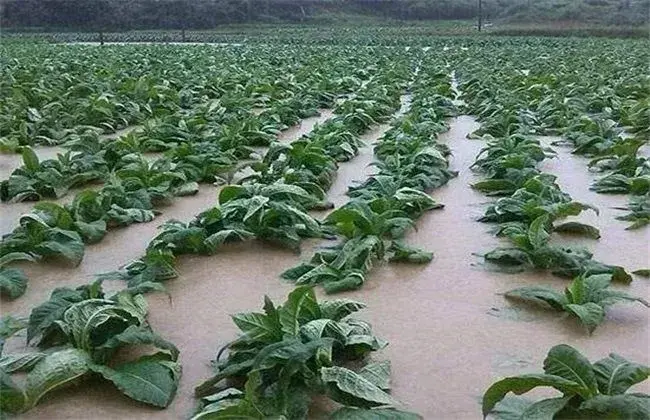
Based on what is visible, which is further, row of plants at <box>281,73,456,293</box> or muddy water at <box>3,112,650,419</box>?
row of plants at <box>281,73,456,293</box>

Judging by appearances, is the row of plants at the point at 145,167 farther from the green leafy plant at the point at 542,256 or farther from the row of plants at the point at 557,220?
the green leafy plant at the point at 542,256

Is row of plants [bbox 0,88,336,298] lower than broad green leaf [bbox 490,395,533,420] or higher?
higher

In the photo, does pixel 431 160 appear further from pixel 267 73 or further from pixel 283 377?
pixel 267 73

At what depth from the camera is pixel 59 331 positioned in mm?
2625

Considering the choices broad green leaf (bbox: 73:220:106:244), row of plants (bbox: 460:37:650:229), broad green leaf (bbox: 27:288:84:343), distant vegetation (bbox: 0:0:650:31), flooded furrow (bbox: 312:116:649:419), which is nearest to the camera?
flooded furrow (bbox: 312:116:649:419)

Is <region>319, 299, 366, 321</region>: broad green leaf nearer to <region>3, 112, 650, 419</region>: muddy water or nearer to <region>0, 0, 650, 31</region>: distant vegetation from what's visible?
<region>3, 112, 650, 419</region>: muddy water

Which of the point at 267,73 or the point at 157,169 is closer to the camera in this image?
the point at 157,169

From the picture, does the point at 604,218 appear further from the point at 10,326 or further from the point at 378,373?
the point at 10,326

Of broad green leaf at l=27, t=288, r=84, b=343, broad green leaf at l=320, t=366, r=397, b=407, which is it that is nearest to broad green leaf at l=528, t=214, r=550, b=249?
broad green leaf at l=320, t=366, r=397, b=407

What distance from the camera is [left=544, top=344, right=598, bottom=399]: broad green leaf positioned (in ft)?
6.79

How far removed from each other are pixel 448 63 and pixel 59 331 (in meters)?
15.4

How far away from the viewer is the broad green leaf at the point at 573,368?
2070mm

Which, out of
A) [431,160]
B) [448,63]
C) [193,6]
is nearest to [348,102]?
[431,160]

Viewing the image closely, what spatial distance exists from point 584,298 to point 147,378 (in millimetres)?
1637
